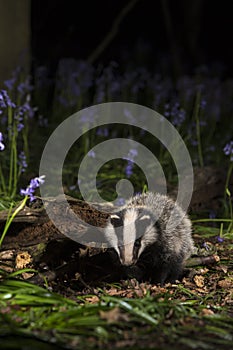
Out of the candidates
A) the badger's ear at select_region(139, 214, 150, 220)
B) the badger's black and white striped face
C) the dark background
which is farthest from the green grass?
the dark background

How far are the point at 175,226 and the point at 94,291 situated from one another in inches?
39.2

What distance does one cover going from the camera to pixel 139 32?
16500mm

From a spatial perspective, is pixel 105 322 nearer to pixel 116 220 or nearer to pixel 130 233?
pixel 130 233

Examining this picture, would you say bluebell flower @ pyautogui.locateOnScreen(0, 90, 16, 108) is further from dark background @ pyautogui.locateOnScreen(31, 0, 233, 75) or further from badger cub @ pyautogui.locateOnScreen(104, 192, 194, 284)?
→ dark background @ pyautogui.locateOnScreen(31, 0, 233, 75)

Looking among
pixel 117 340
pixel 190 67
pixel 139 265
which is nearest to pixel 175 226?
pixel 139 265

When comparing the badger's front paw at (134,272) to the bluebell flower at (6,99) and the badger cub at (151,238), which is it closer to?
the badger cub at (151,238)

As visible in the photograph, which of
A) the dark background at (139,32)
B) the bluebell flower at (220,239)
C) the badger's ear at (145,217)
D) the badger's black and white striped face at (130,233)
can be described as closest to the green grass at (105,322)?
the badger's black and white striped face at (130,233)

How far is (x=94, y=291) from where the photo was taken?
413 cm

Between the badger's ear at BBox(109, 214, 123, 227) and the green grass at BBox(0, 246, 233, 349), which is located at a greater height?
the badger's ear at BBox(109, 214, 123, 227)

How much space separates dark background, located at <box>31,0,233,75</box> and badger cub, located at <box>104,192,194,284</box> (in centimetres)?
850

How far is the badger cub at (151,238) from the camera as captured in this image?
428 cm

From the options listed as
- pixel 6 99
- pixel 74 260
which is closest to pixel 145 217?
pixel 74 260

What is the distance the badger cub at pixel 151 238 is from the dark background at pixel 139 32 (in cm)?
850

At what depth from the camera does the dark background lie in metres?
13.5
